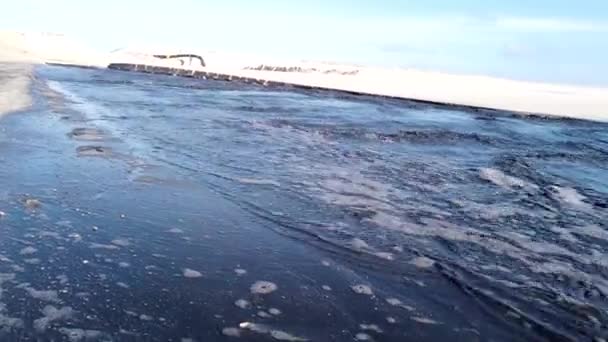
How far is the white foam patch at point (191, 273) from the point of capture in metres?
3.75

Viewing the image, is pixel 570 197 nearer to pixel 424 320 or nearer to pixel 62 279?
pixel 424 320

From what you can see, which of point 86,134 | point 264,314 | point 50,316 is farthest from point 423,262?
point 86,134

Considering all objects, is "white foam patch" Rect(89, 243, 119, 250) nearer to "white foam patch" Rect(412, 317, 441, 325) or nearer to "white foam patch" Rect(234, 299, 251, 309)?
"white foam patch" Rect(234, 299, 251, 309)

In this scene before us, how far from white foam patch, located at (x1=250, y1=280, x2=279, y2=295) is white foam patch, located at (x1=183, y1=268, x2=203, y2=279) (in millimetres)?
385

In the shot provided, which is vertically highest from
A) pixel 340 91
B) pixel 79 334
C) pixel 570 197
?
pixel 340 91

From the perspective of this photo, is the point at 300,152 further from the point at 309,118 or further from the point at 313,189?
the point at 309,118

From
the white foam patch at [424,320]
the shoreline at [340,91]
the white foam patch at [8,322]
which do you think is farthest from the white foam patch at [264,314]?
the shoreline at [340,91]

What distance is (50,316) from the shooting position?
3057mm

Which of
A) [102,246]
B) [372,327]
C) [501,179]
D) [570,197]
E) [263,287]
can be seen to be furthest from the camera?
[501,179]

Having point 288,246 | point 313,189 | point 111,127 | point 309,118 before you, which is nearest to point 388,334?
point 288,246

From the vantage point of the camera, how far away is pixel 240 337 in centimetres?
303

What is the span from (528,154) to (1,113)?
30.5ft

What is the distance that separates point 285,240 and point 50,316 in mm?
1952

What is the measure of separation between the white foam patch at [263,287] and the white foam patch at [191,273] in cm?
38
